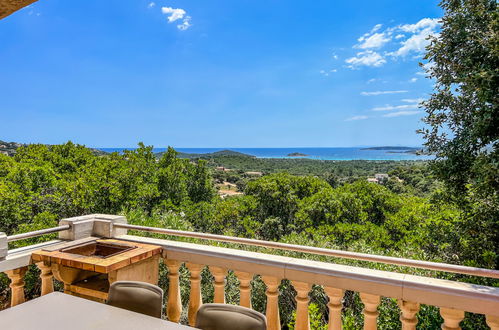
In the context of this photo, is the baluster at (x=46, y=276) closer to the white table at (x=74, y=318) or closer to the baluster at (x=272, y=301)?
the white table at (x=74, y=318)

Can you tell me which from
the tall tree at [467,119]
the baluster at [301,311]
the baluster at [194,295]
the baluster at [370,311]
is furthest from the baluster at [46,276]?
the tall tree at [467,119]

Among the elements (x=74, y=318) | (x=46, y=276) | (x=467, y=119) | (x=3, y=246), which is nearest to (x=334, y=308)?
(x=74, y=318)

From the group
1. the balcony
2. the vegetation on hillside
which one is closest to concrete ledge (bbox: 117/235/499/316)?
the balcony

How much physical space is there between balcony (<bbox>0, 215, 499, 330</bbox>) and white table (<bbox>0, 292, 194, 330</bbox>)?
1.87 feet

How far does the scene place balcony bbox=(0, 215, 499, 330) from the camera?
1.71m

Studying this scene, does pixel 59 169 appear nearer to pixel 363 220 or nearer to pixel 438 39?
pixel 363 220

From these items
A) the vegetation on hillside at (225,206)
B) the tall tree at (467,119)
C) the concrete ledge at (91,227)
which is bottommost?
the vegetation on hillside at (225,206)

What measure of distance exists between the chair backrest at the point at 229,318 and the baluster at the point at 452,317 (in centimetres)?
107

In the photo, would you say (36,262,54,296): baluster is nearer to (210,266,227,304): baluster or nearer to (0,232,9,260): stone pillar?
(0,232,9,260): stone pillar

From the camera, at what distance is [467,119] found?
438 cm

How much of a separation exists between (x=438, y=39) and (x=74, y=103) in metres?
25.1

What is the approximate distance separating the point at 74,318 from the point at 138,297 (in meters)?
0.33

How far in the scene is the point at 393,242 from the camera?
8.84 metres

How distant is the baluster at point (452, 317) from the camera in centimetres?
171
